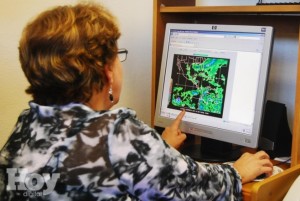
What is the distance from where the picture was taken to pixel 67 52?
0.93 m

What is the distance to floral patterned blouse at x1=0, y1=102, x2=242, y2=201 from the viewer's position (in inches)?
35.1

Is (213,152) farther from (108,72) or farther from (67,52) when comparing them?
(67,52)

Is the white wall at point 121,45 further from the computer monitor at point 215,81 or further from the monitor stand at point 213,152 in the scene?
the monitor stand at point 213,152

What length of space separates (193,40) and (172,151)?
596 millimetres

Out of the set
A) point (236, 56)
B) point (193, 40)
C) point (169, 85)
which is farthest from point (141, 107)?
point (236, 56)

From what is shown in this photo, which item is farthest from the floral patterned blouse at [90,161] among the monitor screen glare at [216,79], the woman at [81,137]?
the monitor screen glare at [216,79]

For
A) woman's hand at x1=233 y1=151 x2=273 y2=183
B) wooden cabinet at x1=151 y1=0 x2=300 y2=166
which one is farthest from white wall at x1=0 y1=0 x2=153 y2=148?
woman's hand at x1=233 y1=151 x2=273 y2=183

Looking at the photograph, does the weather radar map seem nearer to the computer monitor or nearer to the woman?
the computer monitor

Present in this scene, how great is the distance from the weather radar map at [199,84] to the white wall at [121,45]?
1.04 ft

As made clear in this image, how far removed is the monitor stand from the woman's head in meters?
0.56

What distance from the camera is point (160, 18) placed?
62.4 inches

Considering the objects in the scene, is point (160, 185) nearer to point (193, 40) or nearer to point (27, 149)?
point (27, 149)

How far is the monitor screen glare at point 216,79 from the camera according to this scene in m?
1.31

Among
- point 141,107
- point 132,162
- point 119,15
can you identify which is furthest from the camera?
point 141,107
